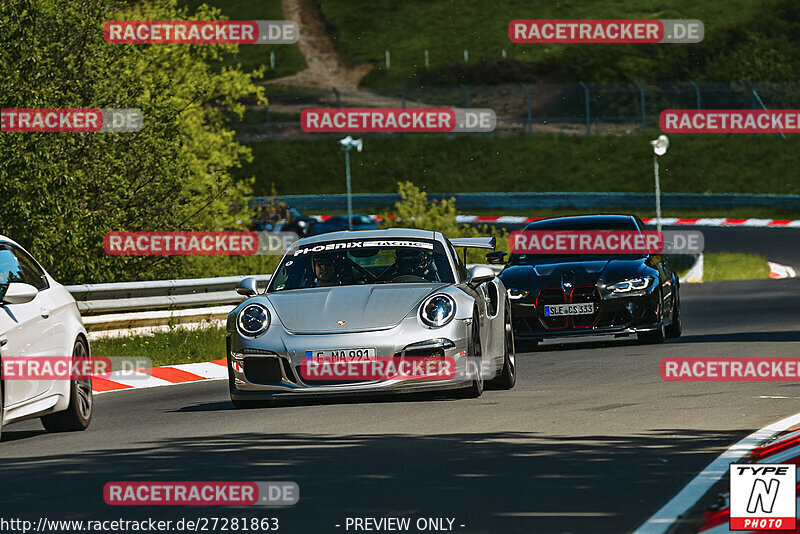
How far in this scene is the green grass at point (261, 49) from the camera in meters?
101

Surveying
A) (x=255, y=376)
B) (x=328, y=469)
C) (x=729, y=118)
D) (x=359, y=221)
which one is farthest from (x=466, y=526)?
(x=729, y=118)

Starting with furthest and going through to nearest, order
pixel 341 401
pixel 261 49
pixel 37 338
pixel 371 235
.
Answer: pixel 261 49
pixel 371 235
pixel 341 401
pixel 37 338

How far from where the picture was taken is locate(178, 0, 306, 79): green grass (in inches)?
3974

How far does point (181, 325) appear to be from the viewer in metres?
21.1

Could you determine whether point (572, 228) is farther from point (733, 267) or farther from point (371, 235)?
point (733, 267)

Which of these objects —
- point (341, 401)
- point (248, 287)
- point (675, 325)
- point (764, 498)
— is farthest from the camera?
point (675, 325)

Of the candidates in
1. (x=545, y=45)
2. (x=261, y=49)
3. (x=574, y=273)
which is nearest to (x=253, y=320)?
(x=574, y=273)

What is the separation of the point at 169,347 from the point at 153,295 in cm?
166

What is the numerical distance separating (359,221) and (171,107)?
20048 mm

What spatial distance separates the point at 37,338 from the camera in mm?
11281

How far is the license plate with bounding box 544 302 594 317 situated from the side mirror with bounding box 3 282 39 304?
26.9 ft

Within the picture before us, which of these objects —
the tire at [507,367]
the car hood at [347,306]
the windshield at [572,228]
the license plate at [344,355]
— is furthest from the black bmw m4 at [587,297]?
the license plate at [344,355]

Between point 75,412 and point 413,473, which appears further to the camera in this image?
point 75,412

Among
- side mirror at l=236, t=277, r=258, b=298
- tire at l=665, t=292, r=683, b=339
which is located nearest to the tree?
tire at l=665, t=292, r=683, b=339
